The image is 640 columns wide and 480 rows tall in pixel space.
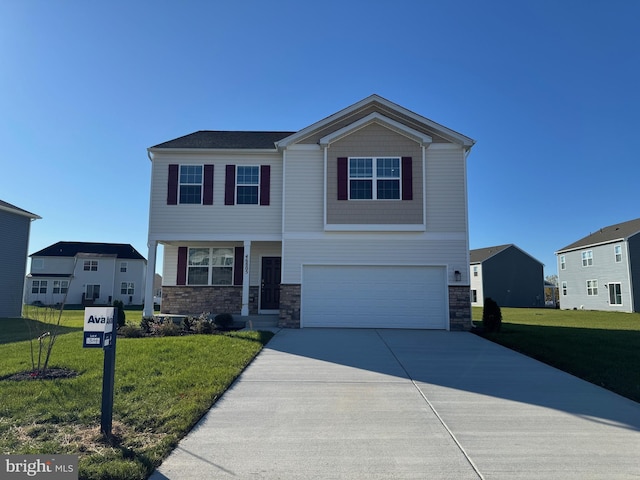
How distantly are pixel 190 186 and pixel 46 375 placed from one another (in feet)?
30.2

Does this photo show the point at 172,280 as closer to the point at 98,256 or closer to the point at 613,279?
the point at 98,256

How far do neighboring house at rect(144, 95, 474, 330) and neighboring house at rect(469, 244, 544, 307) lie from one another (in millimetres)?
29034

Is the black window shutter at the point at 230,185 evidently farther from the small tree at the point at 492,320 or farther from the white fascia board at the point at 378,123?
the small tree at the point at 492,320

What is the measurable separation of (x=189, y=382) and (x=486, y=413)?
4.17 metres

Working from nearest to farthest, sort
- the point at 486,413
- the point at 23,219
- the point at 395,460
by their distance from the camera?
the point at 395,460, the point at 486,413, the point at 23,219

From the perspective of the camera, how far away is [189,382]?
632 centimetres

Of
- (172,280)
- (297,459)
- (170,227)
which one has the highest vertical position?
(170,227)

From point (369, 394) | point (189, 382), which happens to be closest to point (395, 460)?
point (369, 394)

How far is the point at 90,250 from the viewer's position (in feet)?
137

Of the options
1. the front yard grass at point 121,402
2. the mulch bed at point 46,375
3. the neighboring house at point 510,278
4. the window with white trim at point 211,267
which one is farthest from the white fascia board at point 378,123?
the neighboring house at point 510,278

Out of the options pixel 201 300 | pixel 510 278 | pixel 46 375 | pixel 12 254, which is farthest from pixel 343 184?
pixel 510 278

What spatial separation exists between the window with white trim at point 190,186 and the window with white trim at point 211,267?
213 centimetres

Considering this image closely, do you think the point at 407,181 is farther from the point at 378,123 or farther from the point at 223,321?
the point at 223,321

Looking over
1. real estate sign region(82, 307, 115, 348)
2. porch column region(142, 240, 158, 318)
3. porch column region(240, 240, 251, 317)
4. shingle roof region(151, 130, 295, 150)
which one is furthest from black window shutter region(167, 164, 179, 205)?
real estate sign region(82, 307, 115, 348)
